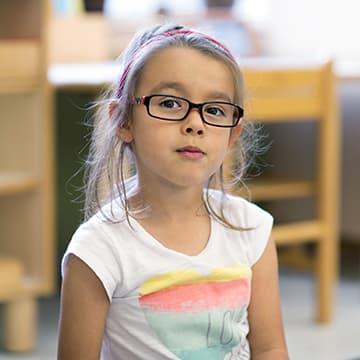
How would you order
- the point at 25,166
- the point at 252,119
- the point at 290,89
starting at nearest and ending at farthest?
the point at 252,119, the point at 25,166, the point at 290,89

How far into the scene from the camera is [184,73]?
4.02ft

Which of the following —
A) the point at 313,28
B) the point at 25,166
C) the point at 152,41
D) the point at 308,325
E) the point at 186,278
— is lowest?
the point at 308,325

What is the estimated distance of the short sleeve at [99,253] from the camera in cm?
121

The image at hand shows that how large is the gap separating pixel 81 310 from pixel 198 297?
15cm

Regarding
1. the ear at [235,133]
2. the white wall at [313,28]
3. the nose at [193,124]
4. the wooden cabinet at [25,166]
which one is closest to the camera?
the nose at [193,124]

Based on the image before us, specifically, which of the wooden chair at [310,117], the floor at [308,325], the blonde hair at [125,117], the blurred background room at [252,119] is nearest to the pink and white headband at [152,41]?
the blonde hair at [125,117]

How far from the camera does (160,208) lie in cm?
128

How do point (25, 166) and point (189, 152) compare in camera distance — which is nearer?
point (189, 152)

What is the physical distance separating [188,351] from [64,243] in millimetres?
2066

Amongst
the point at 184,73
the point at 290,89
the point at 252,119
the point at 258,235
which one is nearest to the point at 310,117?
the point at 290,89

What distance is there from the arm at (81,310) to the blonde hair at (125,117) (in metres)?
0.09

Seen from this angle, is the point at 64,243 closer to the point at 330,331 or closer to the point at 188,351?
the point at 330,331

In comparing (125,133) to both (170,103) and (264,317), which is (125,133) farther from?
(264,317)

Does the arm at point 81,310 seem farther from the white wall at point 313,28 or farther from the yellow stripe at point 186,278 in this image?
the white wall at point 313,28
